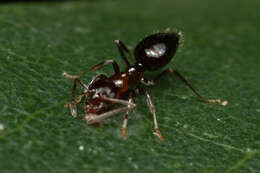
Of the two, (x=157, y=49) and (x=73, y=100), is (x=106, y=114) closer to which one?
(x=73, y=100)

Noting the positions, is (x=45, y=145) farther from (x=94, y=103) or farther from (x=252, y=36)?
(x=252, y=36)

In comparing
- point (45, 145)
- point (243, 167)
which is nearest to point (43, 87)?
point (45, 145)

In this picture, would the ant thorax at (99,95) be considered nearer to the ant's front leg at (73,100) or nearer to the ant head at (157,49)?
the ant's front leg at (73,100)

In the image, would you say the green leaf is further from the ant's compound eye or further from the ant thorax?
the ant's compound eye

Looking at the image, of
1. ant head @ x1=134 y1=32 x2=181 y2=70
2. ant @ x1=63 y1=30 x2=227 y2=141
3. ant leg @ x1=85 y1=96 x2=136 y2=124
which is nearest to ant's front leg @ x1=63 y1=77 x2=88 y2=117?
ant @ x1=63 y1=30 x2=227 y2=141

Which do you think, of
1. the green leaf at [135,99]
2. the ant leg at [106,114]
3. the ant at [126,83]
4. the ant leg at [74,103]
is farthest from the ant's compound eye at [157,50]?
the ant leg at [74,103]
